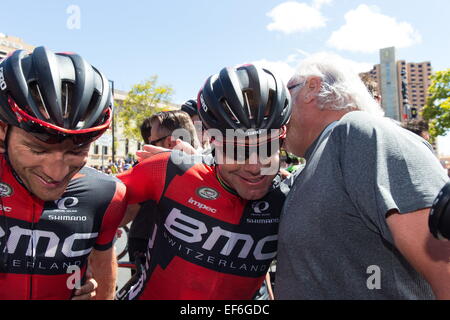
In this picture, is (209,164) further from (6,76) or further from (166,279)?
(6,76)

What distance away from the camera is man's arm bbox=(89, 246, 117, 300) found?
8.29 feet

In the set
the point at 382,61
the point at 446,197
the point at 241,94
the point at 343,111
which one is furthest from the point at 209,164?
the point at 382,61

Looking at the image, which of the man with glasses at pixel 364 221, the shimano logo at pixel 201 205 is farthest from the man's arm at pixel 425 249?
Answer: the shimano logo at pixel 201 205

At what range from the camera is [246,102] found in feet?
7.52

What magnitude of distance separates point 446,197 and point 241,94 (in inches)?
60.7

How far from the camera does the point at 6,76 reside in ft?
6.21

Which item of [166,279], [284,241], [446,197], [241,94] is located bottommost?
[166,279]

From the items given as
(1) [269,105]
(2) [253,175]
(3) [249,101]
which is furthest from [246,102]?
(2) [253,175]

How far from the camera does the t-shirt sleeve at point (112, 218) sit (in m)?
2.33

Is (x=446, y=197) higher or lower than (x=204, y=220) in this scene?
higher

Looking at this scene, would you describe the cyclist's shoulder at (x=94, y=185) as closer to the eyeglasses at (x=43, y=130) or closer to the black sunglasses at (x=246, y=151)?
the eyeglasses at (x=43, y=130)

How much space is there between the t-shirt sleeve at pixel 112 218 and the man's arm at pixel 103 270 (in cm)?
9

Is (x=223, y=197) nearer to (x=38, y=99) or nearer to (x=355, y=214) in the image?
(x=355, y=214)

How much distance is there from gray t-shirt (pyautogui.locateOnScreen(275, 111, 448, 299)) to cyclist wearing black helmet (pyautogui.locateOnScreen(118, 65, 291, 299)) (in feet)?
1.79
